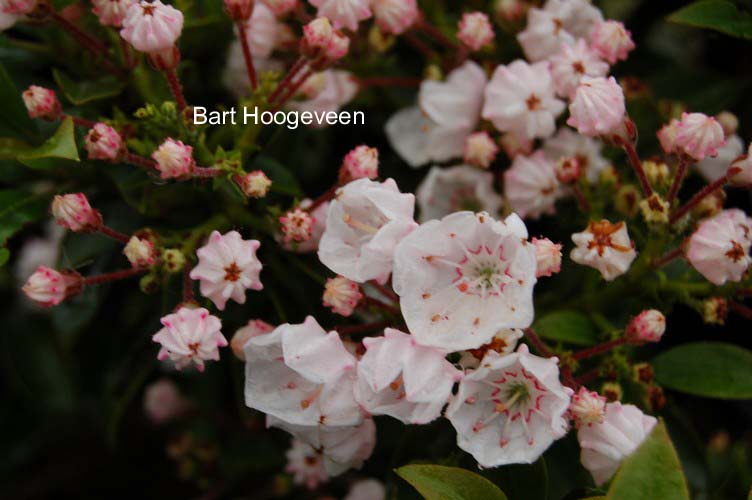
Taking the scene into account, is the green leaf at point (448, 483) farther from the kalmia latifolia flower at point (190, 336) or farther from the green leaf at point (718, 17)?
the green leaf at point (718, 17)

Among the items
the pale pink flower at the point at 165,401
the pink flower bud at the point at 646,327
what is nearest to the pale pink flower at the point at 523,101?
the pink flower bud at the point at 646,327

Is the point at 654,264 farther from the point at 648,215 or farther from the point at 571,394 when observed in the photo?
the point at 571,394

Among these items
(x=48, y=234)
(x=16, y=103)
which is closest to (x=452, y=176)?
(x=16, y=103)

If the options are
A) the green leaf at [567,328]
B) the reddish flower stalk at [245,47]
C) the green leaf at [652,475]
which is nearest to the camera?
the green leaf at [652,475]

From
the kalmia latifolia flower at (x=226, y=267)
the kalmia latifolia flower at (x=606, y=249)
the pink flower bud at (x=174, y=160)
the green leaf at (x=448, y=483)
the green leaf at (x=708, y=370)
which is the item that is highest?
the pink flower bud at (x=174, y=160)

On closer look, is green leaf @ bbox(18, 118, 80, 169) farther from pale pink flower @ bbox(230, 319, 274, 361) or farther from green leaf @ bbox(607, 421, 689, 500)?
green leaf @ bbox(607, 421, 689, 500)

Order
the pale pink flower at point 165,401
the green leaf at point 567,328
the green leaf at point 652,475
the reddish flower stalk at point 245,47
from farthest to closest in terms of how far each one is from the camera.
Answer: the pale pink flower at point 165,401, the reddish flower stalk at point 245,47, the green leaf at point 567,328, the green leaf at point 652,475
